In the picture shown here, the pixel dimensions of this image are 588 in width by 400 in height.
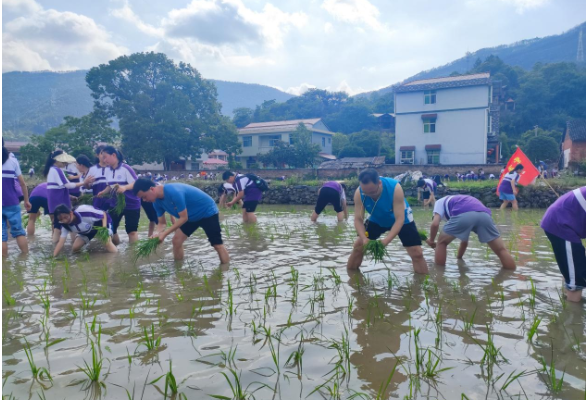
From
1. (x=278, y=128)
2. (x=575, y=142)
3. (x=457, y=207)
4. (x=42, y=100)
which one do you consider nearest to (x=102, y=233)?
(x=457, y=207)

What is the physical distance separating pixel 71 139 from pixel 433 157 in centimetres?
2981

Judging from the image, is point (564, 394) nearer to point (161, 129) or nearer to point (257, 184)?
point (257, 184)

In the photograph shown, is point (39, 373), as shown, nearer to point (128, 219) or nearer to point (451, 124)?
point (128, 219)

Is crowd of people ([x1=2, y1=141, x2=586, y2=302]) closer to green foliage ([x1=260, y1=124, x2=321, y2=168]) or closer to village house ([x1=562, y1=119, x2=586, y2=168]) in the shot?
green foliage ([x1=260, y1=124, x2=321, y2=168])

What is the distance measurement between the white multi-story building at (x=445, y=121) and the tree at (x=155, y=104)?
17.7 metres

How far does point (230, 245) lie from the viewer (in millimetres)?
7469

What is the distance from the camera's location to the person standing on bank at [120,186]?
22.6 ft

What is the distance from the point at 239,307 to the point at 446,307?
1.97 m

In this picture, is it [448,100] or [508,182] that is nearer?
[508,182]

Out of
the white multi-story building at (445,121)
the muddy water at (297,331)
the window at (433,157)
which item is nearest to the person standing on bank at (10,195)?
the muddy water at (297,331)

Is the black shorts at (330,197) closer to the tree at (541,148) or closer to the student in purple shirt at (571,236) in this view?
the student in purple shirt at (571,236)

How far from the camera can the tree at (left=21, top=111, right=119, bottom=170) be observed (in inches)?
1157

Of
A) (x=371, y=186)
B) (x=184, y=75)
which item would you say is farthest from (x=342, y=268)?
(x=184, y=75)

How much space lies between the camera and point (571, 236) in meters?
3.79
